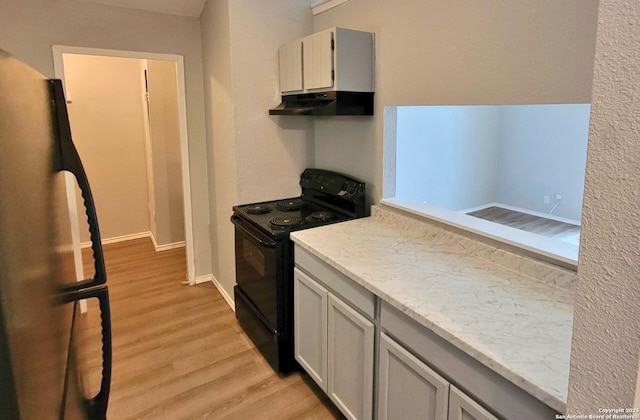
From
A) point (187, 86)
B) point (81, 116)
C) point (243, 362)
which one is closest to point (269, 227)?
point (243, 362)

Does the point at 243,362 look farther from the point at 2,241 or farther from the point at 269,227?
the point at 2,241

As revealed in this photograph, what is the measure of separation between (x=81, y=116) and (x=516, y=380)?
481cm

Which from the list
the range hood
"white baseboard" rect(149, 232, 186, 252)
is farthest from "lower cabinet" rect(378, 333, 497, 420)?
"white baseboard" rect(149, 232, 186, 252)

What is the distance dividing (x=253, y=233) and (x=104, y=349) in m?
1.36

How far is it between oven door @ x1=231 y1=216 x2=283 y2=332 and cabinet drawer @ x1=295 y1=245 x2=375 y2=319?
0.16 metres

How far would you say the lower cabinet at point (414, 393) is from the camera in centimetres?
124

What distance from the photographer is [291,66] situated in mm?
2660

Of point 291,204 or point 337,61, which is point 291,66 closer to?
point 337,61

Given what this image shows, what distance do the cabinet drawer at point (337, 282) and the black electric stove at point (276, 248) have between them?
152 mm

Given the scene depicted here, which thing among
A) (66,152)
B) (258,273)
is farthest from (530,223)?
(66,152)

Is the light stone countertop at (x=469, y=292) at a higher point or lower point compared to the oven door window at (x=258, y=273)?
higher

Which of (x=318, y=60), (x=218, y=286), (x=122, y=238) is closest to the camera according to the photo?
(x=318, y=60)

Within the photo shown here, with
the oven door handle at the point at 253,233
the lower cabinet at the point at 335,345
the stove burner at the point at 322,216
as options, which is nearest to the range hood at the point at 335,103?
the stove burner at the point at 322,216

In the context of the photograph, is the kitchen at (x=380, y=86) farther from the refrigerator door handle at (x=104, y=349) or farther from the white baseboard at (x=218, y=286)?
the refrigerator door handle at (x=104, y=349)
